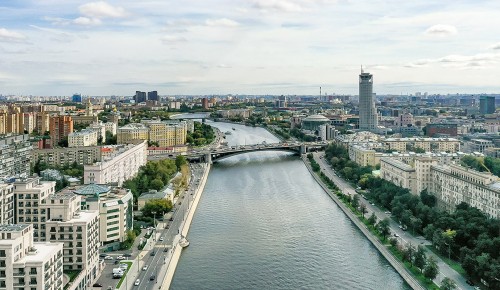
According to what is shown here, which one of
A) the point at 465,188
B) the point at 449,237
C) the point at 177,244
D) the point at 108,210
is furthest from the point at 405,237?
the point at 108,210

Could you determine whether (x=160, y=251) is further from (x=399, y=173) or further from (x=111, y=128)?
(x=111, y=128)

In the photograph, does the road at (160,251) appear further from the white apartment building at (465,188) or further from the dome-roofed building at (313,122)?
the dome-roofed building at (313,122)

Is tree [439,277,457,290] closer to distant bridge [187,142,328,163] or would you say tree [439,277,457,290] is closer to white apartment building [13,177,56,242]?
→ white apartment building [13,177,56,242]

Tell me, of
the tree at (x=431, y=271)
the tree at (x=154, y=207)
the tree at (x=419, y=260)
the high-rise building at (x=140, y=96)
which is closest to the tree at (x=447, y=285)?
the tree at (x=431, y=271)

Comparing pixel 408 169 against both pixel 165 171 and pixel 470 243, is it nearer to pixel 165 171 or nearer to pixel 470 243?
pixel 470 243

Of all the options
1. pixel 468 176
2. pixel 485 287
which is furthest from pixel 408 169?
pixel 485 287
